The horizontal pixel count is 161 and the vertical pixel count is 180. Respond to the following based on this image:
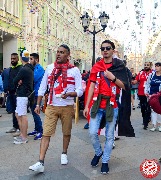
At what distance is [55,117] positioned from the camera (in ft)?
15.3

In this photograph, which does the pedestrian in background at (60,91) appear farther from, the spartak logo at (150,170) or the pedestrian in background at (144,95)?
the pedestrian in background at (144,95)

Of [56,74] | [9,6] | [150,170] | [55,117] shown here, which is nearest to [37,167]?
[55,117]

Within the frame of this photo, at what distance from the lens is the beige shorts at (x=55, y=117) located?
4539 millimetres

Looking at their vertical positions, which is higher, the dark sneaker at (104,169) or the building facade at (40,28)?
the building facade at (40,28)

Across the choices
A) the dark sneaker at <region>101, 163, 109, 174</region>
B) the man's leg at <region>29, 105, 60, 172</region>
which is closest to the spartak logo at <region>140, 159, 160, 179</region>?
the dark sneaker at <region>101, 163, 109, 174</region>

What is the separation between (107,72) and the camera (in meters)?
4.30

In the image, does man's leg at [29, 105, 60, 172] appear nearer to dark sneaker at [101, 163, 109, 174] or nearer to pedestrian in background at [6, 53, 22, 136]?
dark sneaker at [101, 163, 109, 174]

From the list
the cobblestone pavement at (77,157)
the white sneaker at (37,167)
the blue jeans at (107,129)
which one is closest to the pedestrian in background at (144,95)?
the cobblestone pavement at (77,157)

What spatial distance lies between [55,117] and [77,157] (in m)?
1.04

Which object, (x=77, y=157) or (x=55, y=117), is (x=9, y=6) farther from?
(x=55, y=117)

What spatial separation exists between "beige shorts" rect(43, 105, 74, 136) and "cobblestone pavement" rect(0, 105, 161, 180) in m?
0.59

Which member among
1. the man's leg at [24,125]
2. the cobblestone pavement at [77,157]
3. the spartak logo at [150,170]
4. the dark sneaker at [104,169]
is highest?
the man's leg at [24,125]

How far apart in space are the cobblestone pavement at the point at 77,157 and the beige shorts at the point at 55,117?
0.59 metres

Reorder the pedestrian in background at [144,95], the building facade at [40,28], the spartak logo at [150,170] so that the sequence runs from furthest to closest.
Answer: the building facade at [40,28]
the pedestrian in background at [144,95]
the spartak logo at [150,170]
